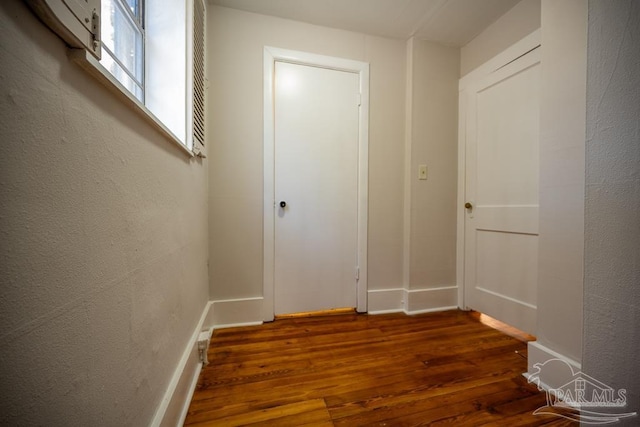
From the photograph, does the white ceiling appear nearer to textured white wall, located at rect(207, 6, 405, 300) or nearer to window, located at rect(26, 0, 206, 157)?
textured white wall, located at rect(207, 6, 405, 300)

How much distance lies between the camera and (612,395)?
73 centimetres

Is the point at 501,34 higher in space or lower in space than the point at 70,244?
higher

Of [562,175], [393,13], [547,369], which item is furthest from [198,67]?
[547,369]

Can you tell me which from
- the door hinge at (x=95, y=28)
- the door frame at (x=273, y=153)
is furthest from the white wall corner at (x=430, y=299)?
the door hinge at (x=95, y=28)

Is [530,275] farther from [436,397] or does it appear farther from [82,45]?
[82,45]

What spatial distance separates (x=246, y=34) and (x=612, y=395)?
256cm

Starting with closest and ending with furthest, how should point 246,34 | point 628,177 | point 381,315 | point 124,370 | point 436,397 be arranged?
point 124,370, point 628,177, point 436,397, point 246,34, point 381,315

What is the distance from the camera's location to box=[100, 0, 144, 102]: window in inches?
32.2

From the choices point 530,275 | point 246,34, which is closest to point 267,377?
point 530,275

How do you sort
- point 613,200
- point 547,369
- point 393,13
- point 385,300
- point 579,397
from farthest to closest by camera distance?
Result: point 385,300
point 393,13
point 547,369
point 579,397
point 613,200

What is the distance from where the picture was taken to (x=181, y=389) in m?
0.94

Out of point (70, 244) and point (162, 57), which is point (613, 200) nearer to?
point (70, 244)

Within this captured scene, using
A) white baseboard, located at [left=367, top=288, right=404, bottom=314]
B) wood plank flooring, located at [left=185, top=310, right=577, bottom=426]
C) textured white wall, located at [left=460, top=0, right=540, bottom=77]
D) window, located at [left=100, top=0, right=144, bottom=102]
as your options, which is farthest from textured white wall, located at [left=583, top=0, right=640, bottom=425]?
window, located at [left=100, top=0, right=144, bottom=102]

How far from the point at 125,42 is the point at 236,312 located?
5.38 feet
